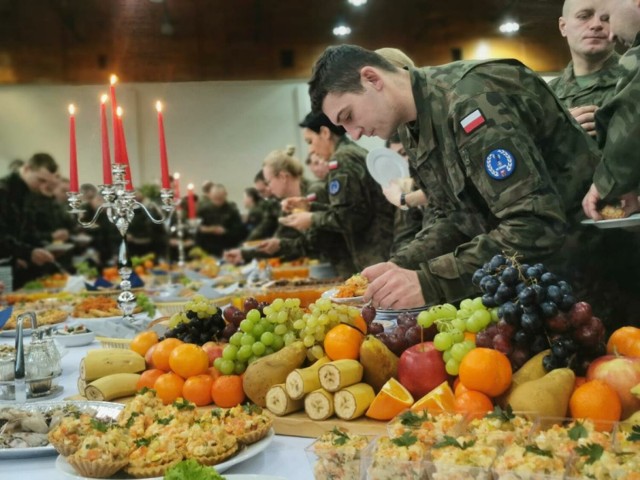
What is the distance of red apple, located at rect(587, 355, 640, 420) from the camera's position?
1.17 m

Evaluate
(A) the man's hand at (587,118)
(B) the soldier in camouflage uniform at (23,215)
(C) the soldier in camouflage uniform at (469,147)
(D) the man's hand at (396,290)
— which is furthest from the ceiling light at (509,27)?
(B) the soldier in camouflage uniform at (23,215)

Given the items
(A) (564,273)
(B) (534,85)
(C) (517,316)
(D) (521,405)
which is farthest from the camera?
(A) (564,273)

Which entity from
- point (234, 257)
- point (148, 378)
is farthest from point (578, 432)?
point (234, 257)

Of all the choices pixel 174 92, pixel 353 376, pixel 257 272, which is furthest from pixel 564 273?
pixel 174 92

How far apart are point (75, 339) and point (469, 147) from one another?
1.61 metres

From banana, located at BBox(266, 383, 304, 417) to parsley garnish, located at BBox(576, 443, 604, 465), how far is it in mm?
642

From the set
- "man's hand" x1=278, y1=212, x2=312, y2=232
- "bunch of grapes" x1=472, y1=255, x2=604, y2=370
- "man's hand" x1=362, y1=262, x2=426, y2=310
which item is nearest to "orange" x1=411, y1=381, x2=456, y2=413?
"bunch of grapes" x1=472, y1=255, x2=604, y2=370

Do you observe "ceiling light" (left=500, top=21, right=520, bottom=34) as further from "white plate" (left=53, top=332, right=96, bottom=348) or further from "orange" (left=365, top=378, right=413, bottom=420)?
"orange" (left=365, top=378, right=413, bottom=420)

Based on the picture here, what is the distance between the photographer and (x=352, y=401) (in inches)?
53.4

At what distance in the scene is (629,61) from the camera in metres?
1.72

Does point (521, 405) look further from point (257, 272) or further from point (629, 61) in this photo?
point (257, 272)

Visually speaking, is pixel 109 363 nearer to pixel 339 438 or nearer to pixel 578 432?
pixel 339 438

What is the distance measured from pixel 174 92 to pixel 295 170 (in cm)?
424

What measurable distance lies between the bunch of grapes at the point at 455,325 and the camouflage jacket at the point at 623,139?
54 cm
